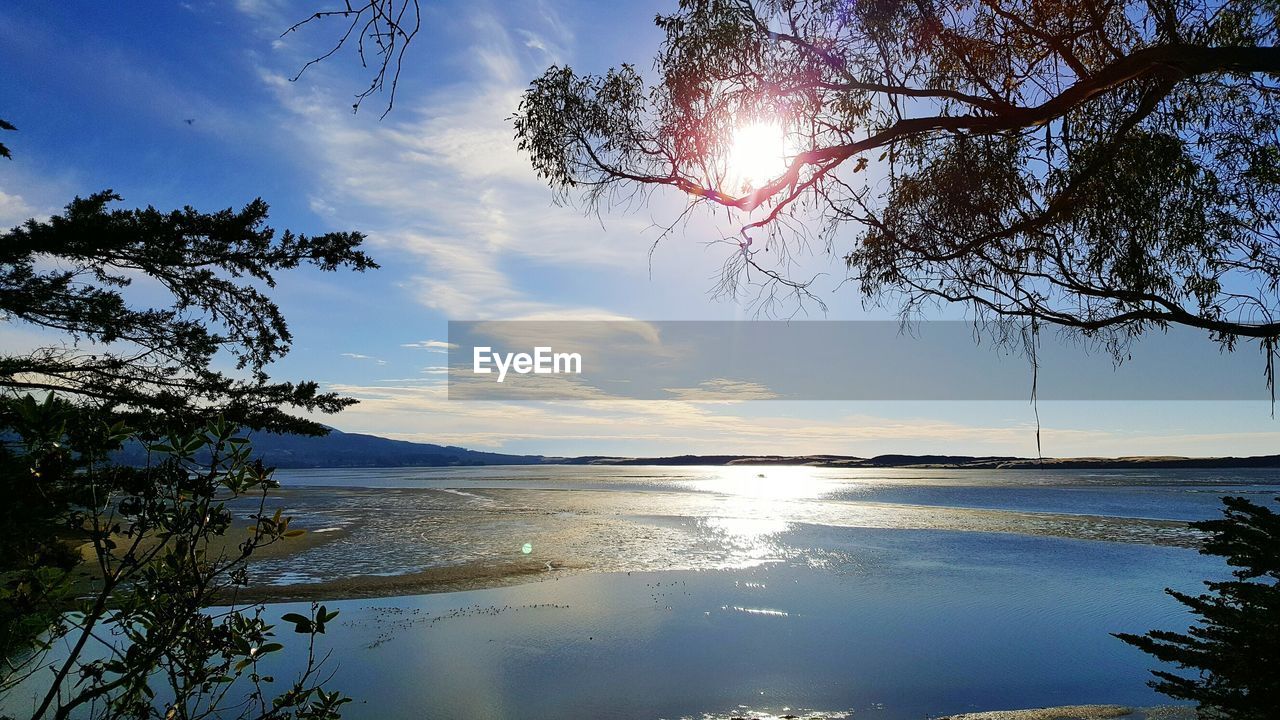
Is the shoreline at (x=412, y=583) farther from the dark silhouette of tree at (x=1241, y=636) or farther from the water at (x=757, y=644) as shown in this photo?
the dark silhouette of tree at (x=1241, y=636)

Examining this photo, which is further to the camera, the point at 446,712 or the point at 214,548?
the point at 214,548

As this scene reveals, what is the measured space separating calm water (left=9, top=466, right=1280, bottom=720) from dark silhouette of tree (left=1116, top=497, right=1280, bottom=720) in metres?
2.48

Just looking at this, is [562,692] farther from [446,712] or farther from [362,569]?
[362,569]

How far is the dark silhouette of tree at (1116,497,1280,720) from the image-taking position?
377 centimetres

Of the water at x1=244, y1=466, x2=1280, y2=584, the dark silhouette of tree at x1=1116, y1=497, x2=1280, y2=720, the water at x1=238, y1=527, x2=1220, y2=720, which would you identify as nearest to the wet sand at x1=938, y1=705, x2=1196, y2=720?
the water at x1=238, y1=527, x2=1220, y2=720

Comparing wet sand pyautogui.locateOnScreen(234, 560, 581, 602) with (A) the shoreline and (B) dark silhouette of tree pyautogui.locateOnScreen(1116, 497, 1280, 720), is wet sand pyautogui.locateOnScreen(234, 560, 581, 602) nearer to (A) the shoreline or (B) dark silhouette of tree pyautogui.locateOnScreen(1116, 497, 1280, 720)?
(A) the shoreline

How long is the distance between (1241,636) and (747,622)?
648 cm

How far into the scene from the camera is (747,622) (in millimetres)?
9836

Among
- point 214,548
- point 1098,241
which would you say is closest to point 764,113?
point 1098,241

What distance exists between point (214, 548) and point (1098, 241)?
17525 mm

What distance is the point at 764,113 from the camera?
263 inches

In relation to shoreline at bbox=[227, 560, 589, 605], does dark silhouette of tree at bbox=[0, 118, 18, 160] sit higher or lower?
higher

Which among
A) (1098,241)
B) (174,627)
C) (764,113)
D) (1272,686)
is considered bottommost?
(1272,686)

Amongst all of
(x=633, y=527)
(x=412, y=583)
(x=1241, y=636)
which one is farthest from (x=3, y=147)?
(x=633, y=527)
